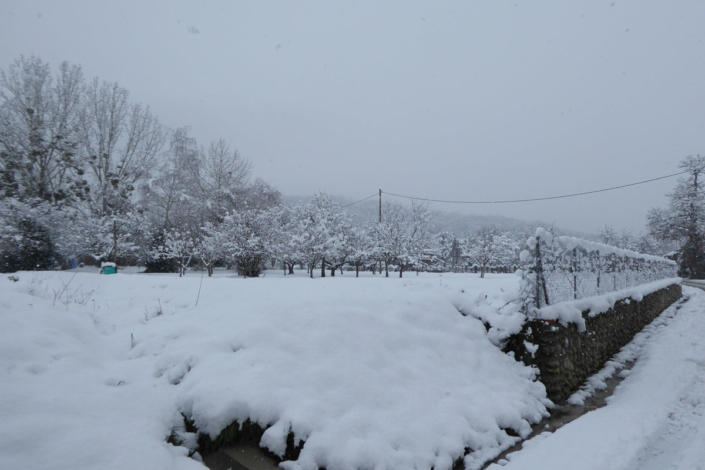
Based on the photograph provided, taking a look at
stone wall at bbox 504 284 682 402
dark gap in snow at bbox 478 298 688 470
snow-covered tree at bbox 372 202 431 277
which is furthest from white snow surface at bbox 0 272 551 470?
snow-covered tree at bbox 372 202 431 277

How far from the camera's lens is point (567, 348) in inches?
211

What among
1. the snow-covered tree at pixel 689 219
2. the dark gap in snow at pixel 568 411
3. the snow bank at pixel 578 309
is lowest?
the dark gap in snow at pixel 568 411

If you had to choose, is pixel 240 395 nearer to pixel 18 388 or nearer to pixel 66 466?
pixel 66 466

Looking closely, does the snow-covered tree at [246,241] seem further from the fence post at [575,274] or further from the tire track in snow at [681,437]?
the tire track in snow at [681,437]

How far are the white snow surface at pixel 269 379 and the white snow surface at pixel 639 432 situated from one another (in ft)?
1.43

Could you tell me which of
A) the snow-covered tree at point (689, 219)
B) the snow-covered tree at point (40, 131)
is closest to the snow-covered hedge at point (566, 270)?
the snow-covered tree at point (40, 131)

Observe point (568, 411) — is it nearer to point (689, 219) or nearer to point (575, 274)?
point (575, 274)

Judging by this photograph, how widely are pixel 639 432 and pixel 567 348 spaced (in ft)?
5.36

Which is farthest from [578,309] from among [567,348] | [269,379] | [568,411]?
[269,379]

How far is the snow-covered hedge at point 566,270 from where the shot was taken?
17.4 feet

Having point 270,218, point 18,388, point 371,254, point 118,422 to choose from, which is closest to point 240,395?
point 118,422

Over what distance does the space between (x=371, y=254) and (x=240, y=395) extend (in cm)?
2619

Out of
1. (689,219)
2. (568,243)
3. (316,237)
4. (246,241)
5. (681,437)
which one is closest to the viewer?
(681,437)

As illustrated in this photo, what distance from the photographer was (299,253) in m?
22.8
